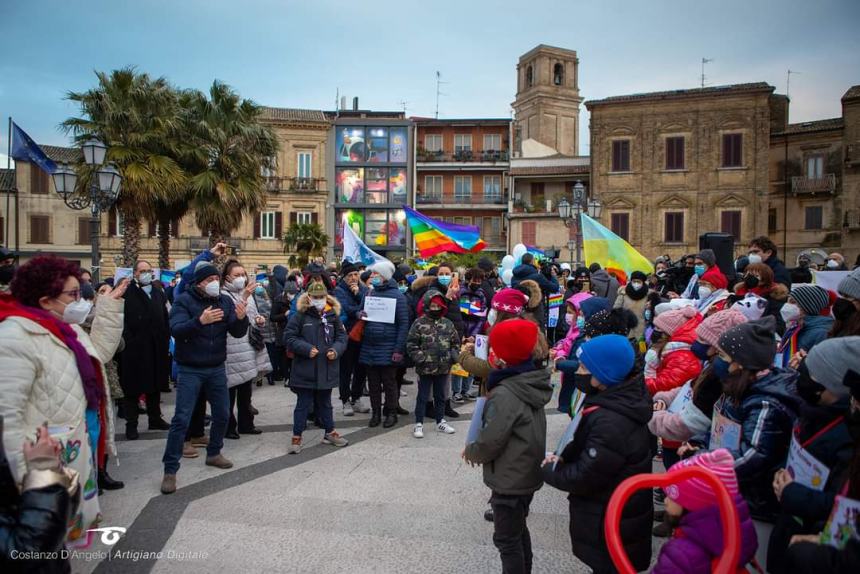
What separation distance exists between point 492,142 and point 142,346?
3734 centimetres

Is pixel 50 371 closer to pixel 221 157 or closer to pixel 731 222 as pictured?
pixel 221 157

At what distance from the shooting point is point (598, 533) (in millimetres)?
2898

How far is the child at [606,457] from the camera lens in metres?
2.80

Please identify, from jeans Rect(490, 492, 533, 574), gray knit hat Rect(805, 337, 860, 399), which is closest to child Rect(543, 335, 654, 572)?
jeans Rect(490, 492, 533, 574)

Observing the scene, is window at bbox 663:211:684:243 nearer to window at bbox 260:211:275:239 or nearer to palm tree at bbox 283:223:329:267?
palm tree at bbox 283:223:329:267

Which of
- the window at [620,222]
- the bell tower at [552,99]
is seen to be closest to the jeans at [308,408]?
the window at [620,222]

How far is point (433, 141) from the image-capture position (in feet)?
137

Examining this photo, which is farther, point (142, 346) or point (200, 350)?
point (142, 346)

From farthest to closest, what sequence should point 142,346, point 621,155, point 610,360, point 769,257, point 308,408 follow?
point 621,155
point 142,346
point 769,257
point 308,408
point 610,360

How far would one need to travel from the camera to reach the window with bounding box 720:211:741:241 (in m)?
33.1

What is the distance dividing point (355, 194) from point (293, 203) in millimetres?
4320

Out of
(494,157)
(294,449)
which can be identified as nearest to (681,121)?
→ (494,157)

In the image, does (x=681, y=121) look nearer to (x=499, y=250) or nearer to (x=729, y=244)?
(x=499, y=250)

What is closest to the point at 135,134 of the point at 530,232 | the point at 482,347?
the point at 482,347
